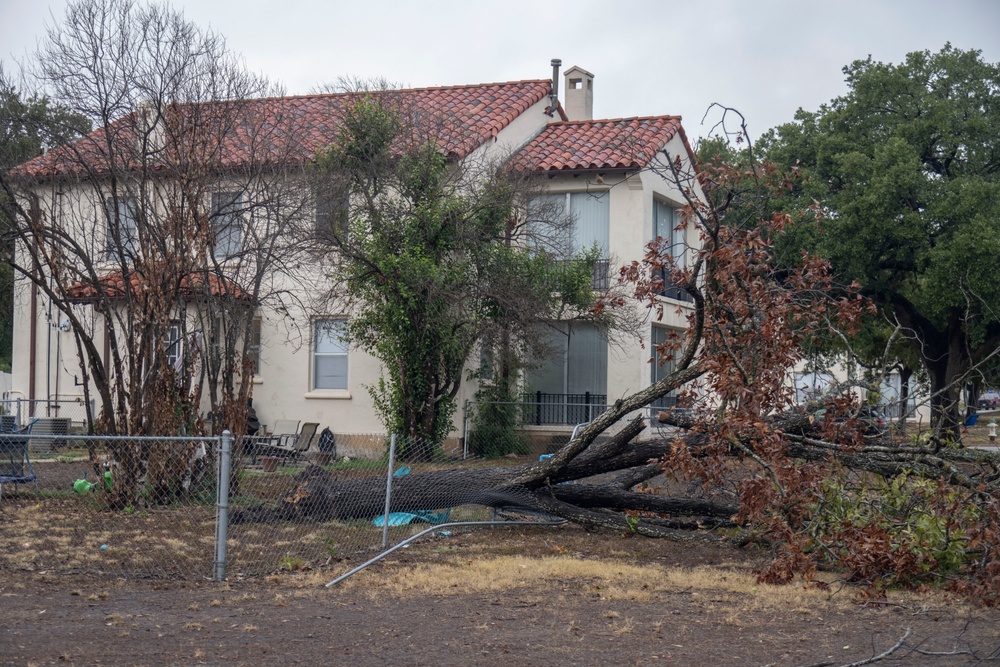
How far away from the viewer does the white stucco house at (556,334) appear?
68.4 ft

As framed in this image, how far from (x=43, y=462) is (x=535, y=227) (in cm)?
908

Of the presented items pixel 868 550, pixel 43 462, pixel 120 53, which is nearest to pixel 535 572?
pixel 868 550

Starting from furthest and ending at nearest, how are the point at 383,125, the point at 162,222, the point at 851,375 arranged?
the point at 383,125
the point at 162,222
the point at 851,375

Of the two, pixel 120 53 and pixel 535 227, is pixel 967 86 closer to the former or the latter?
pixel 535 227

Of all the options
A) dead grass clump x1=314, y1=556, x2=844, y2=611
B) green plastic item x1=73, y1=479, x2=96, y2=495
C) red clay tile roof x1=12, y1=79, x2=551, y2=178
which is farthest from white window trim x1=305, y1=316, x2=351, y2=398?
dead grass clump x1=314, y1=556, x2=844, y2=611

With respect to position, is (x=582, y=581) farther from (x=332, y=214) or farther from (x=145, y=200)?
(x=332, y=214)

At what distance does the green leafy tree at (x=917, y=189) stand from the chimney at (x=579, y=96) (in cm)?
523

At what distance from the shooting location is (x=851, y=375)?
32.4 ft

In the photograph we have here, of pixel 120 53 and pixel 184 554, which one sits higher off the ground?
pixel 120 53

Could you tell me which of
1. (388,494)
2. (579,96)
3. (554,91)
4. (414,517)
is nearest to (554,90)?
(554,91)

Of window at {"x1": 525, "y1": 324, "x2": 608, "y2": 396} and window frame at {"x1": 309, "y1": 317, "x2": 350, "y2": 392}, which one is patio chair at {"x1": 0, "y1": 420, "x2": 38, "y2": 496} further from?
window at {"x1": 525, "y1": 324, "x2": 608, "y2": 396}

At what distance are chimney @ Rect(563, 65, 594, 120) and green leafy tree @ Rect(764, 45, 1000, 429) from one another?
5233mm

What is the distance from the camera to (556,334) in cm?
2142

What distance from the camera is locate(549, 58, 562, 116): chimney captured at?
23.7m
